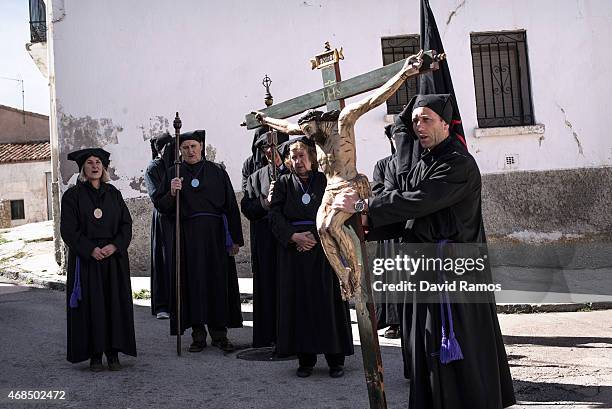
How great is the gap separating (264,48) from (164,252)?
199 inches

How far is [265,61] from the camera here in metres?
11.5

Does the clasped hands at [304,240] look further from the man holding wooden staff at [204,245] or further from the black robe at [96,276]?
the black robe at [96,276]

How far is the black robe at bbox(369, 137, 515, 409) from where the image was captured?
3.63m

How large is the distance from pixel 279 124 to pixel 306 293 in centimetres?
198

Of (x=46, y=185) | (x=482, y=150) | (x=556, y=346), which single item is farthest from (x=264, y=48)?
(x=46, y=185)

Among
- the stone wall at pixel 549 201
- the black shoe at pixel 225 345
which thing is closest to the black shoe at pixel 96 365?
the black shoe at pixel 225 345

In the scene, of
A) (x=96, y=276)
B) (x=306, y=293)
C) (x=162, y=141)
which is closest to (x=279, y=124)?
(x=306, y=293)

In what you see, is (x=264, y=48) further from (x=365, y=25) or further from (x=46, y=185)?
(x=46, y=185)

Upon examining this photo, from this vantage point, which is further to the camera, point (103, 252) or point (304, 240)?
point (103, 252)

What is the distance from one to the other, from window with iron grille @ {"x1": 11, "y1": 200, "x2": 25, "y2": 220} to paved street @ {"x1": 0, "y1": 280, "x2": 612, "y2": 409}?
28486 mm

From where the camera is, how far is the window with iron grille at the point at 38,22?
15.4 m

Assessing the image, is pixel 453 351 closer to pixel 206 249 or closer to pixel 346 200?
pixel 346 200

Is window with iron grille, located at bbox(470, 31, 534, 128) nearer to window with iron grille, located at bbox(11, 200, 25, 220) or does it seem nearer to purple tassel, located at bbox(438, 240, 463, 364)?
purple tassel, located at bbox(438, 240, 463, 364)

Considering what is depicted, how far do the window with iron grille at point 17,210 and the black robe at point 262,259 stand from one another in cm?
3003
